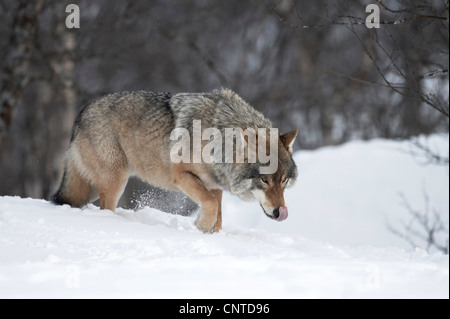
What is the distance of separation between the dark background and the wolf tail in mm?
6203

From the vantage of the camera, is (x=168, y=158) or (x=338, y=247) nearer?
(x=338, y=247)

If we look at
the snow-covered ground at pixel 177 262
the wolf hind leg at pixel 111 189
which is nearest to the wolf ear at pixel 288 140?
the snow-covered ground at pixel 177 262

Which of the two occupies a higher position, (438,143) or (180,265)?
(438,143)

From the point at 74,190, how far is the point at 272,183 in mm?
2369

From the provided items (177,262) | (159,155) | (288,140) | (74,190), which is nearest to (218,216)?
(159,155)

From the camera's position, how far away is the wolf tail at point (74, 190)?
679 cm

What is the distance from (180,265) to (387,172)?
840 cm

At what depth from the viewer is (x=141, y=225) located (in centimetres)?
552

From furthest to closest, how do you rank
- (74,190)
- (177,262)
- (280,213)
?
(74,190) → (280,213) → (177,262)

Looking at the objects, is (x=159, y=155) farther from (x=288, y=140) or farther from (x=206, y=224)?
(x=288, y=140)

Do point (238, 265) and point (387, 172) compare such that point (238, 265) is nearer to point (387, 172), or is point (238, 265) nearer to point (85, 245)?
point (85, 245)

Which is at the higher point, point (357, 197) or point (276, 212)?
point (276, 212)

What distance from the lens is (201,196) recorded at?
602 cm

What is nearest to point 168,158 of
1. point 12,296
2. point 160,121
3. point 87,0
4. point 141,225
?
point 160,121
